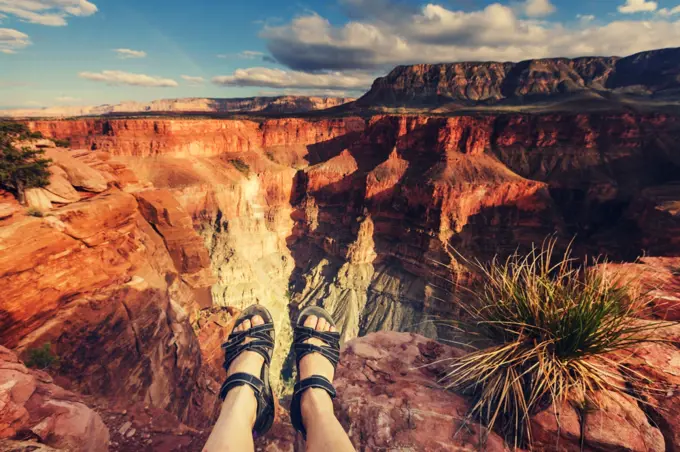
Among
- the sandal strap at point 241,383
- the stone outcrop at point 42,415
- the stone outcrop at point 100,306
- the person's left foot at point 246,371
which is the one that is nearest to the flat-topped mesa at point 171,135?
the stone outcrop at point 100,306

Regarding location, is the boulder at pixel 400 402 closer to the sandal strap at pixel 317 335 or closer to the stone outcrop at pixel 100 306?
the sandal strap at pixel 317 335

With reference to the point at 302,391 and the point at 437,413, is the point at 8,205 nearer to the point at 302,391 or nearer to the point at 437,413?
the point at 302,391

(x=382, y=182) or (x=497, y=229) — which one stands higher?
(x=382, y=182)

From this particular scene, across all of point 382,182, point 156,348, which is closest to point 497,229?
point 382,182

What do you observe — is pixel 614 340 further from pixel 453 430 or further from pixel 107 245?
pixel 107 245

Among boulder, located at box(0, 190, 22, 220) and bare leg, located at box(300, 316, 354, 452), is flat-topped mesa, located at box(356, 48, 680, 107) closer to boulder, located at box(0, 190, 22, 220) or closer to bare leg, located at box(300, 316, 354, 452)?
boulder, located at box(0, 190, 22, 220)

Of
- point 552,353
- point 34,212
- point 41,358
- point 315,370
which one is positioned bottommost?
point 41,358

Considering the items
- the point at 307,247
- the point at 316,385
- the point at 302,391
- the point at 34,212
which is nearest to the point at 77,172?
the point at 34,212
